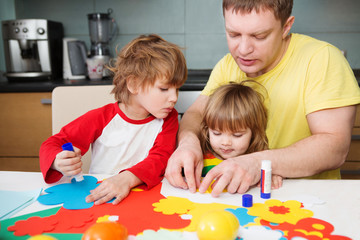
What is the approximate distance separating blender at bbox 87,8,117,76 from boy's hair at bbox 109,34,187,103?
4.06 ft

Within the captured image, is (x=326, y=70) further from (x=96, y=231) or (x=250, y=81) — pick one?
(x=96, y=231)

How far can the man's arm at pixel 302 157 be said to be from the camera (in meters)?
0.85

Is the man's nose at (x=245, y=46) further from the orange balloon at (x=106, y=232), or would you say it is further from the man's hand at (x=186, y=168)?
the orange balloon at (x=106, y=232)

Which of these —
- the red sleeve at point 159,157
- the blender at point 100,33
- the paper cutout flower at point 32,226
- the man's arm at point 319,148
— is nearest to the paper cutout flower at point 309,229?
the man's arm at point 319,148

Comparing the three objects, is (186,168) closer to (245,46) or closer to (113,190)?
(113,190)

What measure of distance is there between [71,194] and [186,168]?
0.31 m

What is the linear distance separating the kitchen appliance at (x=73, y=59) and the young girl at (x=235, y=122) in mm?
1526

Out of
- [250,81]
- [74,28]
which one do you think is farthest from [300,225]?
[74,28]

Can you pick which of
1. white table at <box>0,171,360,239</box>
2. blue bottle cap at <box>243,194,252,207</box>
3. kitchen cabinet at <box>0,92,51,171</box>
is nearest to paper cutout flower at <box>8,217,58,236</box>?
white table at <box>0,171,360,239</box>

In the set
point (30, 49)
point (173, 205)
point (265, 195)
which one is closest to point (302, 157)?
point (265, 195)

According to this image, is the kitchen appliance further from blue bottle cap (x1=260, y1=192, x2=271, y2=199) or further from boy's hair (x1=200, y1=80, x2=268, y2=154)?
blue bottle cap (x1=260, y1=192, x2=271, y2=199)

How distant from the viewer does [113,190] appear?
2.71 feet

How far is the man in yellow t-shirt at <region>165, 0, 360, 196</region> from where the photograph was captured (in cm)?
91

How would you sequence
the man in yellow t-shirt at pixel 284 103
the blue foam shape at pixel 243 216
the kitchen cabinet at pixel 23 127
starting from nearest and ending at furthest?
the blue foam shape at pixel 243 216 < the man in yellow t-shirt at pixel 284 103 < the kitchen cabinet at pixel 23 127
